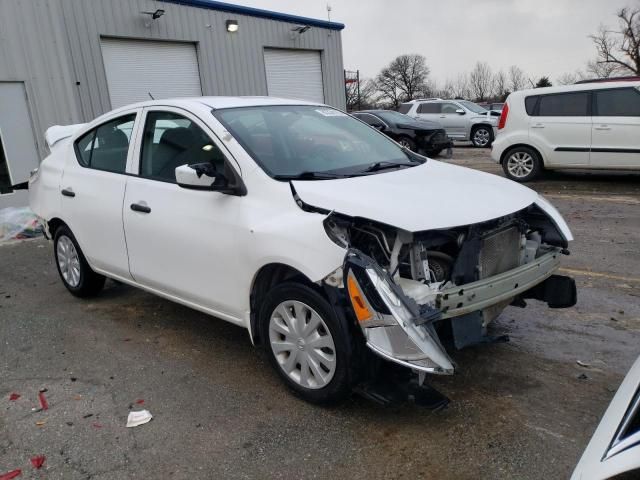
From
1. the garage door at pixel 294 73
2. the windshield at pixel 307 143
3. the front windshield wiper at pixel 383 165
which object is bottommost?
the front windshield wiper at pixel 383 165

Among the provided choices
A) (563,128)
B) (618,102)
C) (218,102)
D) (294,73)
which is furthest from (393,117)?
(218,102)

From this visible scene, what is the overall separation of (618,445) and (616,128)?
29.3ft

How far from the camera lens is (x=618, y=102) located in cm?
926

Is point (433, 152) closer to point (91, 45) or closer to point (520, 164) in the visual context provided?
point (520, 164)

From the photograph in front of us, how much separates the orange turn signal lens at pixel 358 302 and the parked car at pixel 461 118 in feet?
54.6

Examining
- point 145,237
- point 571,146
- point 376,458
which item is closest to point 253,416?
point 376,458

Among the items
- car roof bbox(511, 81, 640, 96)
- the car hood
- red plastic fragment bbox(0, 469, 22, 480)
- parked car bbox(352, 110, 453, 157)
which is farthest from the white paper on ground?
parked car bbox(352, 110, 453, 157)

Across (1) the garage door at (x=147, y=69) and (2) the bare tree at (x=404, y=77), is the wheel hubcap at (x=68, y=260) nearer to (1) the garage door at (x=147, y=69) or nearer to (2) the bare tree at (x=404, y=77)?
(1) the garage door at (x=147, y=69)

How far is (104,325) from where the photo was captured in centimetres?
452

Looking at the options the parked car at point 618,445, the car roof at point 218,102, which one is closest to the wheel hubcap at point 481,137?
the car roof at point 218,102

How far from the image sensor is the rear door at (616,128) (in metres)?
9.06

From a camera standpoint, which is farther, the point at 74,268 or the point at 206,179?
the point at 74,268

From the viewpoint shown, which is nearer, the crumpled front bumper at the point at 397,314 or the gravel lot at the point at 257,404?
the crumpled front bumper at the point at 397,314

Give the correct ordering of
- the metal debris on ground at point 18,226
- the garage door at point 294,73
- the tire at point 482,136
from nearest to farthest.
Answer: the metal debris on ground at point 18,226
the garage door at point 294,73
the tire at point 482,136
